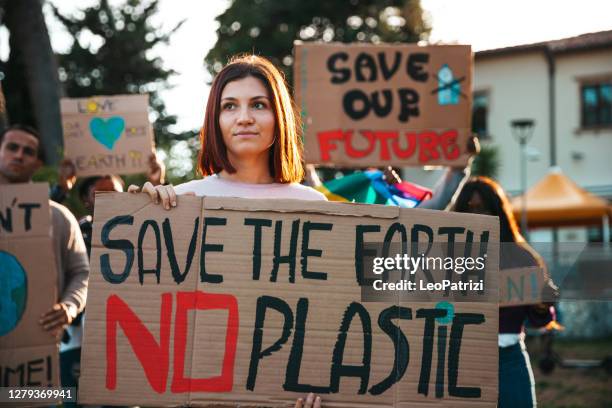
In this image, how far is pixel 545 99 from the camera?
23.9 metres

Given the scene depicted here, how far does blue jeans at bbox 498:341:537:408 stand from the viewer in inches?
136

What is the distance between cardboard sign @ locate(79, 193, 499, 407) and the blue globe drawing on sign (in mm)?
1334

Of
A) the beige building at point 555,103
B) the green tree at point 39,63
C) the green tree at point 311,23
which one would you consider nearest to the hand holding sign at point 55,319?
the green tree at point 39,63

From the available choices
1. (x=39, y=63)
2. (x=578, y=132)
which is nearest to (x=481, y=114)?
(x=578, y=132)

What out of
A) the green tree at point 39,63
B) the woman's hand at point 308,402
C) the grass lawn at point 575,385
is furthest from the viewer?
the green tree at point 39,63

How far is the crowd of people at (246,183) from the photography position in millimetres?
2660

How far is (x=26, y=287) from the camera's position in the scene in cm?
354

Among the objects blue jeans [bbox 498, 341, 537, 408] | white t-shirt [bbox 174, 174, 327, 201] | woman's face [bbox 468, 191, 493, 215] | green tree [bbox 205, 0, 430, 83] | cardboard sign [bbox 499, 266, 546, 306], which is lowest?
blue jeans [bbox 498, 341, 537, 408]

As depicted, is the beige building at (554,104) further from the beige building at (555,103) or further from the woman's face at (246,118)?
the woman's face at (246,118)

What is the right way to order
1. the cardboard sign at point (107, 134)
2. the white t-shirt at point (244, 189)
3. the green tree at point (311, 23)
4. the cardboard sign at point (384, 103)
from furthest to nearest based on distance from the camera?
1. the green tree at point (311, 23)
2. the cardboard sign at point (107, 134)
3. the cardboard sign at point (384, 103)
4. the white t-shirt at point (244, 189)

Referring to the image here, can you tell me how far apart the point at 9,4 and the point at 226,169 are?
9278mm

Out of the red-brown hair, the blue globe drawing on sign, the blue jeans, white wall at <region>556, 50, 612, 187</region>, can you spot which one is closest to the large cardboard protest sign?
the blue globe drawing on sign

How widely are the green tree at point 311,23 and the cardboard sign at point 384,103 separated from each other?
1768cm

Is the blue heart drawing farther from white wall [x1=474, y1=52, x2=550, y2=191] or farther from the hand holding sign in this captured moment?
white wall [x1=474, y1=52, x2=550, y2=191]
